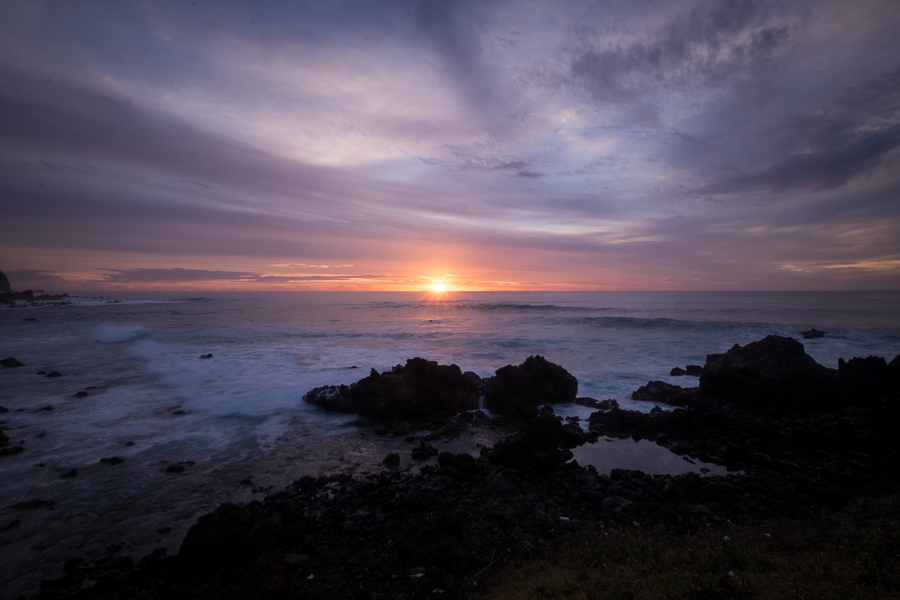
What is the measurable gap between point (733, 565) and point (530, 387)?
12012 millimetres

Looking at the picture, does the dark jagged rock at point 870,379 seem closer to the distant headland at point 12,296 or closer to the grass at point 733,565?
the grass at point 733,565

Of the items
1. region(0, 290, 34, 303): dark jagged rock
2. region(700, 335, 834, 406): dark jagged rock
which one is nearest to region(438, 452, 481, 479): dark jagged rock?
region(700, 335, 834, 406): dark jagged rock

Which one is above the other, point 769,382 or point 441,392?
point 769,382

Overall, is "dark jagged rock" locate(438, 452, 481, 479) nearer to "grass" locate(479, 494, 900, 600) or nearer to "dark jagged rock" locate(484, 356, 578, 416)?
"grass" locate(479, 494, 900, 600)

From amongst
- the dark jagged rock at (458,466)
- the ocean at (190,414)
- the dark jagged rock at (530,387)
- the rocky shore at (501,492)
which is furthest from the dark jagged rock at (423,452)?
the dark jagged rock at (530,387)

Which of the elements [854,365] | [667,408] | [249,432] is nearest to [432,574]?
[249,432]

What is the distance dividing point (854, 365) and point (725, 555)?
15.6m

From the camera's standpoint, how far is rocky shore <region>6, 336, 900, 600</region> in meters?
6.73

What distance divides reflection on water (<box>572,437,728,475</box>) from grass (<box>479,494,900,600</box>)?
3.44 m

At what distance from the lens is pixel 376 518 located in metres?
8.44

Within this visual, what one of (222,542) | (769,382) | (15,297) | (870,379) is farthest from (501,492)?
(15,297)

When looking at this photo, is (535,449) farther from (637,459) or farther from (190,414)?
(190,414)

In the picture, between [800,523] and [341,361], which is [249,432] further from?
[800,523]

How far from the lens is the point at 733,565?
5734 millimetres
